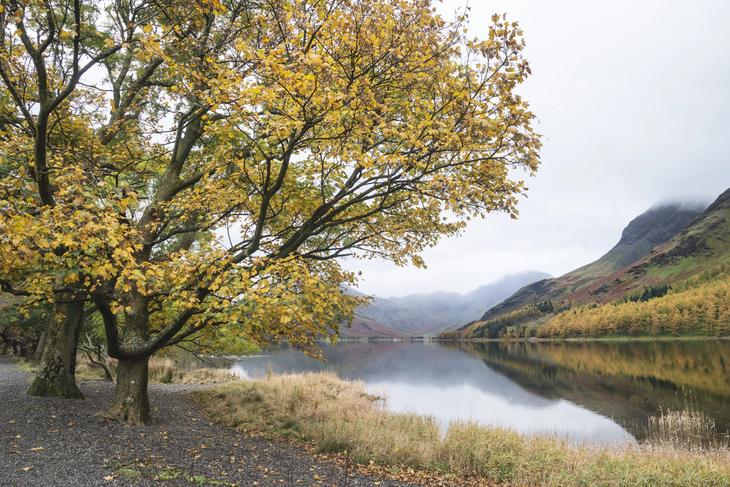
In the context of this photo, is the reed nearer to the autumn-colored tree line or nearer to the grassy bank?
the grassy bank

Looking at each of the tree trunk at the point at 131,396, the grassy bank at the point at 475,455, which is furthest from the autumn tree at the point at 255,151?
the grassy bank at the point at 475,455

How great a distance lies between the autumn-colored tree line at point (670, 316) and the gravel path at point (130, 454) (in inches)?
4874

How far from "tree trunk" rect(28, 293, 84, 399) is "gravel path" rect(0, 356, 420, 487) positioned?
0.56 meters

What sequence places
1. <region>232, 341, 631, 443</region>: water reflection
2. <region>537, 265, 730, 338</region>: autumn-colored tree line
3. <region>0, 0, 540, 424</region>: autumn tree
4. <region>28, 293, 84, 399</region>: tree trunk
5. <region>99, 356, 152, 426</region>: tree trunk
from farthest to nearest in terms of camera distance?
<region>537, 265, 730, 338</region>: autumn-colored tree line < <region>232, 341, 631, 443</region>: water reflection < <region>28, 293, 84, 399</region>: tree trunk < <region>99, 356, 152, 426</region>: tree trunk < <region>0, 0, 540, 424</region>: autumn tree

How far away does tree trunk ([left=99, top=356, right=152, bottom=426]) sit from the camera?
8898mm

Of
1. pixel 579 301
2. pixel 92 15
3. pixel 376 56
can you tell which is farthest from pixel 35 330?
pixel 579 301

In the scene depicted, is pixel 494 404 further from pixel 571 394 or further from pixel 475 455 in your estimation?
pixel 475 455

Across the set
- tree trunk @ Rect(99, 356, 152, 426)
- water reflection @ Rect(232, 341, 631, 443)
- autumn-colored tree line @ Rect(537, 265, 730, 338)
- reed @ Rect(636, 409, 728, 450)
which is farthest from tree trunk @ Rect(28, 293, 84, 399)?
autumn-colored tree line @ Rect(537, 265, 730, 338)

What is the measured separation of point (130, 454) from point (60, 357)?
639 centimetres

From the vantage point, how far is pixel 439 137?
668 centimetres

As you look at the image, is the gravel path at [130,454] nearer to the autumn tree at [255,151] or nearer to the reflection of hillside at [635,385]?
the autumn tree at [255,151]

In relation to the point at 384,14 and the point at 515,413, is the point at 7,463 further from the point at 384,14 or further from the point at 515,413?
the point at 515,413

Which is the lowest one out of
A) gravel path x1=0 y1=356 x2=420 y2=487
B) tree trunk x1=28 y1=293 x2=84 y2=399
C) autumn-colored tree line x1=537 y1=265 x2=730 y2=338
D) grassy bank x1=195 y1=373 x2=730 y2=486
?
autumn-colored tree line x1=537 y1=265 x2=730 y2=338

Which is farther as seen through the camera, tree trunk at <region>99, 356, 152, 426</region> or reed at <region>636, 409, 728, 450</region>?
reed at <region>636, 409, 728, 450</region>
